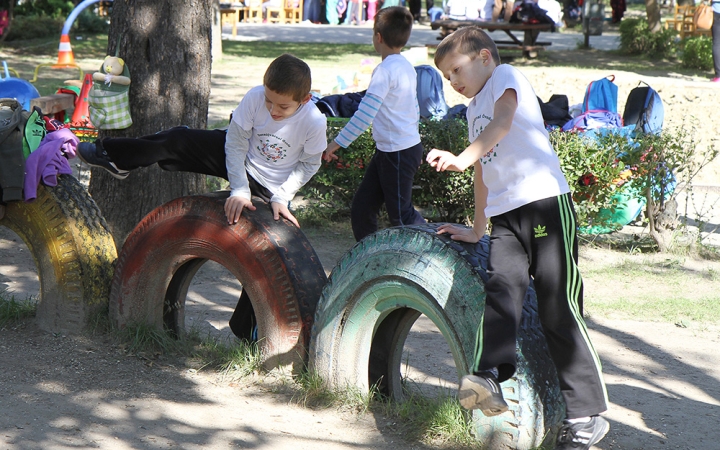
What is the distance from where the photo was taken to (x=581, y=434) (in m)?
2.89

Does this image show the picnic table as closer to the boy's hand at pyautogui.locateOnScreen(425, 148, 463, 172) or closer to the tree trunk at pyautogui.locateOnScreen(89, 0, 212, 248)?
the tree trunk at pyautogui.locateOnScreen(89, 0, 212, 248)

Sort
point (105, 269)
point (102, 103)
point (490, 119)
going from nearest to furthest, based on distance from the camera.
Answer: point (490, 119) → point (105, 269) → point (102, 103)

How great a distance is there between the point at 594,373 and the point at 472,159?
0.91 m

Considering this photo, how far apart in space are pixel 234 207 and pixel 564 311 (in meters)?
1.61

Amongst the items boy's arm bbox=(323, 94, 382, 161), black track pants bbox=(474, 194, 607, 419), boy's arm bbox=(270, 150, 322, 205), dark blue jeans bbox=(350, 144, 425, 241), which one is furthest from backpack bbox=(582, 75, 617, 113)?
black track pants bbox=(474, 194, 607, 419)

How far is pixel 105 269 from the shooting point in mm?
4305

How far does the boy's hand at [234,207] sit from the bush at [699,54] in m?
16.0

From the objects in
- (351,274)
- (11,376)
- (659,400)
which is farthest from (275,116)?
(659,400)

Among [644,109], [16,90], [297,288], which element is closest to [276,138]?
[297,288]

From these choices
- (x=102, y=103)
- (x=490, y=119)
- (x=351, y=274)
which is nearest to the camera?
(x=490, y=119)

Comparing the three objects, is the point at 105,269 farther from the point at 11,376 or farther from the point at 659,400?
the point at 659,400

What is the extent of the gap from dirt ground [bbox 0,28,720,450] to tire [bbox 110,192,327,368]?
0.78 ft

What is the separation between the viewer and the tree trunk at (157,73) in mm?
4949

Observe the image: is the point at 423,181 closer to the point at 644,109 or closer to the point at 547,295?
the point at 644,109
